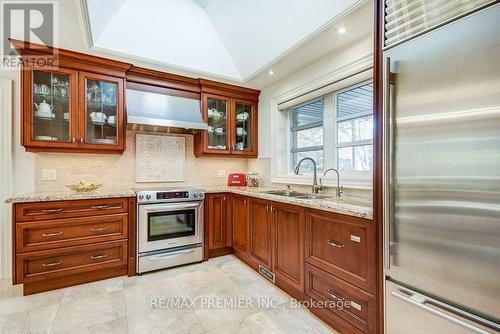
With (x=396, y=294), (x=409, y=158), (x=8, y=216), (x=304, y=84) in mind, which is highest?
(x=304, y=84)

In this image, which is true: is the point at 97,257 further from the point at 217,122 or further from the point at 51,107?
the point at 217,122

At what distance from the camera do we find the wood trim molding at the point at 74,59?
7.77 feet

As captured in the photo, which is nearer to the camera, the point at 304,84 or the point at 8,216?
the point at 8,216

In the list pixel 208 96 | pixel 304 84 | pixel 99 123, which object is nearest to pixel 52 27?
pixel 99 123

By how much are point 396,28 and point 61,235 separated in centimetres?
312

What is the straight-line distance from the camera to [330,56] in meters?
2.49

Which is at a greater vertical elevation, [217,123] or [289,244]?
[217,123]

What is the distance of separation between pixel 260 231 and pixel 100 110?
2.27 meters

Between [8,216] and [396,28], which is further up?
[396,28]

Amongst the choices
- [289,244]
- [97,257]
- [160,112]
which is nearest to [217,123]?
[160,112]

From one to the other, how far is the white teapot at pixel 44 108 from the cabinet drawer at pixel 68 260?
1394 mm

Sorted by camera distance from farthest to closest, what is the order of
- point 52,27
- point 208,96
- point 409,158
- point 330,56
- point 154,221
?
point 208,96 < point 154,221 < point 330,56 < point 52,27 < point 409,158

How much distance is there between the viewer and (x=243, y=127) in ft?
12.2

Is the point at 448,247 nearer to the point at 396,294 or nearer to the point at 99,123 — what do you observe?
the point at 396,294
